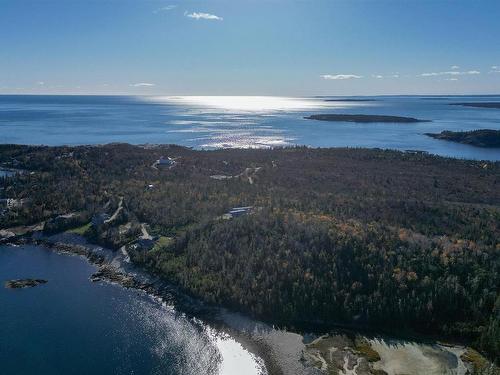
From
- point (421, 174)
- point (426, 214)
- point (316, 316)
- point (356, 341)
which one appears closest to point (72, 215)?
point (316, 316)

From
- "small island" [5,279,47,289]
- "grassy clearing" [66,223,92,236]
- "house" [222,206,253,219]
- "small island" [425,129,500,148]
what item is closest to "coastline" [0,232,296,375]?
"grassy clearing" [66,223,92,236]

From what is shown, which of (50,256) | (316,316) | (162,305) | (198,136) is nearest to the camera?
(316,316)


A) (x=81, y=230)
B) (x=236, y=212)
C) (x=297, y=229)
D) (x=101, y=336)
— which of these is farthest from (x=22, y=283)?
(x=297, y=229)

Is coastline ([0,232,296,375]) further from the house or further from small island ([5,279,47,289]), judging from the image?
the house

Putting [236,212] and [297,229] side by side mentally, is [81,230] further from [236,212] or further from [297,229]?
[297,229]

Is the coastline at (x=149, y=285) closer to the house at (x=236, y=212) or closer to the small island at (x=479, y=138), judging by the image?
the house at (x=236, y=212)

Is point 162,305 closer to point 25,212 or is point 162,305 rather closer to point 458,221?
point 25,212
